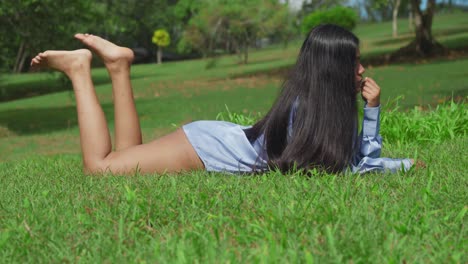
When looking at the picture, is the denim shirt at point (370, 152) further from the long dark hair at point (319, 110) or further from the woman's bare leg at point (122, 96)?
the woman's bare leg at point (122, 96)

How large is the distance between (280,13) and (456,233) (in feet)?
120

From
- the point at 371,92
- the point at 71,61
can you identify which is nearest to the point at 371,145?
the point at 371,92

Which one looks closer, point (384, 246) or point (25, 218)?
point (384, 246)

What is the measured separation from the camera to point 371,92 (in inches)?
178

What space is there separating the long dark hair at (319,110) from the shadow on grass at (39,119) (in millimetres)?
11690

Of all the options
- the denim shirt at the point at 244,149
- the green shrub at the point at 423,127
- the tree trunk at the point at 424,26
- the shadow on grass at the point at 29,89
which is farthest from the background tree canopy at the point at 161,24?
the denim shirt at the point at 244,149

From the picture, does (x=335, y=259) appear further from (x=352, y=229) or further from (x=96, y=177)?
(x=96, y=177)

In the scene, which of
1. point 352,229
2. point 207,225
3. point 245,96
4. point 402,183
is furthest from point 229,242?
point 245,96

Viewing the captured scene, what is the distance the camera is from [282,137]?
4.43 meters

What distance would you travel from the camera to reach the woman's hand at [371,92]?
4520 mm

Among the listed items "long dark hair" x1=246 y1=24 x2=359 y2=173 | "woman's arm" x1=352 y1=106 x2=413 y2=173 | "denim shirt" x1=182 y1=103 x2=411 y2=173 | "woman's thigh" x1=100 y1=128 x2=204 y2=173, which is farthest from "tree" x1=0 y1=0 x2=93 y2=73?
"woman's arm" x1=352 y1=106 x2=413 y2=173

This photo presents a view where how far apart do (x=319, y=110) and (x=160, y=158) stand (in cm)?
109

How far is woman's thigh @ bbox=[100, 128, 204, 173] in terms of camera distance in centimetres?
466

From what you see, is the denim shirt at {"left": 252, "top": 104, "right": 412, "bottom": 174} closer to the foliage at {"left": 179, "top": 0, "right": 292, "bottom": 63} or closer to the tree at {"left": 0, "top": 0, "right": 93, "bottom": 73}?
the tree at {"left": 0, "top": 0, "right": 93, "bottom": 73}
